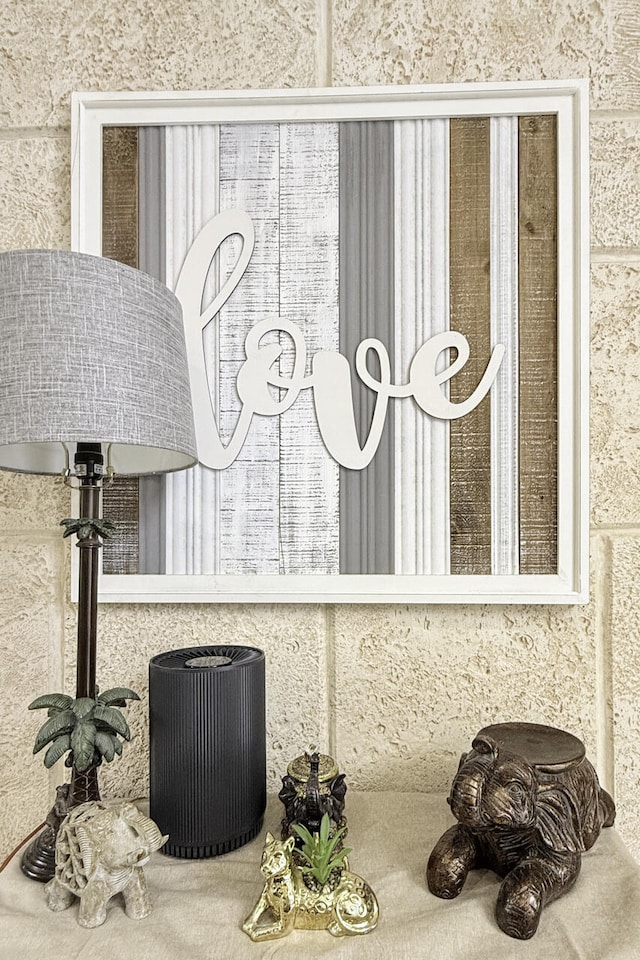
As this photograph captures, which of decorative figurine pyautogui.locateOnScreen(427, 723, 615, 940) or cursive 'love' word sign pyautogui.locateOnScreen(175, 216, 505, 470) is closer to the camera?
decorative figurine pyautogui.locateOnScreen(427, 723, 615, 940)

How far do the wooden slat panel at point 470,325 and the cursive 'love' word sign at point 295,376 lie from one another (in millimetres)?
18

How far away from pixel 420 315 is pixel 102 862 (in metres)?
0.82

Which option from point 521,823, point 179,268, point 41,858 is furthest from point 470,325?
point 41,858

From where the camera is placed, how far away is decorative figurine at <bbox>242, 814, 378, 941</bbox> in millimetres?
677

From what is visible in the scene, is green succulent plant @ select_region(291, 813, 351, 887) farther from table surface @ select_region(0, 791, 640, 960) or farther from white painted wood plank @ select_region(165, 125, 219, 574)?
white painted wood plank @ select_region(165, 125, 219, 574)

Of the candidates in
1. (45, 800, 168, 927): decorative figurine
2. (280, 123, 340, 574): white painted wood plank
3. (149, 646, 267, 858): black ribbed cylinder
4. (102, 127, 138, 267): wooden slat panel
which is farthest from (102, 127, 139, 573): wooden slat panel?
(45, 800, 168, 927): decorative figurine

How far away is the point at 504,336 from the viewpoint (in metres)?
1.04

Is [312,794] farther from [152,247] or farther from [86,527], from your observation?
[152,247]

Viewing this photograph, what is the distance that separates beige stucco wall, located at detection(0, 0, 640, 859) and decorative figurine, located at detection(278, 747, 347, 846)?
0.24m

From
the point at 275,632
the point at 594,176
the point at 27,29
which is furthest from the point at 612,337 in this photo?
the point at 27,29

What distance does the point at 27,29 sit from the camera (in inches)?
42.5

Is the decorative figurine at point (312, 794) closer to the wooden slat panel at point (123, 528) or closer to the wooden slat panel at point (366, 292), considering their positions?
the wooden slat panel at point (366, 292)

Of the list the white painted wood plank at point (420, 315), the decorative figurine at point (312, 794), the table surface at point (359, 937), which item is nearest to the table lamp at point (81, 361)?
the table surface at point (359, 937)

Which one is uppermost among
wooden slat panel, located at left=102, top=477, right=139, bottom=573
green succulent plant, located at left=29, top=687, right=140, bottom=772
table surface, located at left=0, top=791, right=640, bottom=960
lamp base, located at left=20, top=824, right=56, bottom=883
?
wooden slat panel, located at left=102, top=477, right=139, bottom=573
